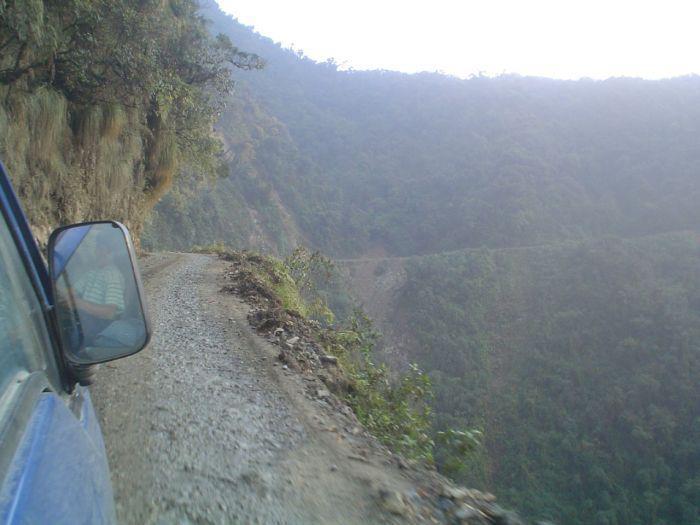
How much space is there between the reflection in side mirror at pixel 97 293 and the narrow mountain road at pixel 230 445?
141 centimetres

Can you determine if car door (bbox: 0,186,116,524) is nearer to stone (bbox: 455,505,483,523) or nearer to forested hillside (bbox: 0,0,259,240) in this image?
stone (bbox: 455,505,483,523)

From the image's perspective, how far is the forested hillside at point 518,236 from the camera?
17953 mm

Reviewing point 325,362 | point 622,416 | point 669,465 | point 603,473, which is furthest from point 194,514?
point 622,416

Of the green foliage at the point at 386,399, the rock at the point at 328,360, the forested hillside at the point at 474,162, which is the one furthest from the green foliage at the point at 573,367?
the forested hillside at the point at 474,162

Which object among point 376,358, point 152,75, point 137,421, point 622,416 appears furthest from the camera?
point 376,358

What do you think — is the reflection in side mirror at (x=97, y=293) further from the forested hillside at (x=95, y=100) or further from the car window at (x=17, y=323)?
the forested hillside at (x=95, y=100)

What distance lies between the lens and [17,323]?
1.13 metres

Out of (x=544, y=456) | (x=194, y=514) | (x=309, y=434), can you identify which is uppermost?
(x=194, y=514)

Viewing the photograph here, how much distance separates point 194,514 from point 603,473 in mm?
18361

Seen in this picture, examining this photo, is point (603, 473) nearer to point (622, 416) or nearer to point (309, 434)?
point (622, 416)

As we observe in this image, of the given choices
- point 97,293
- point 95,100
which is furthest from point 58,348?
point 95,100

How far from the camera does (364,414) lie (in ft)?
15.8

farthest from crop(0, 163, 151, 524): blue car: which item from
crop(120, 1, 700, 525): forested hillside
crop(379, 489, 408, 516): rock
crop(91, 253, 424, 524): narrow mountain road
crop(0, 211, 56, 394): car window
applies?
crop(120, 1, 700, 525): forested hillside

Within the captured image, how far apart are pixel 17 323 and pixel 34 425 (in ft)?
0.92
